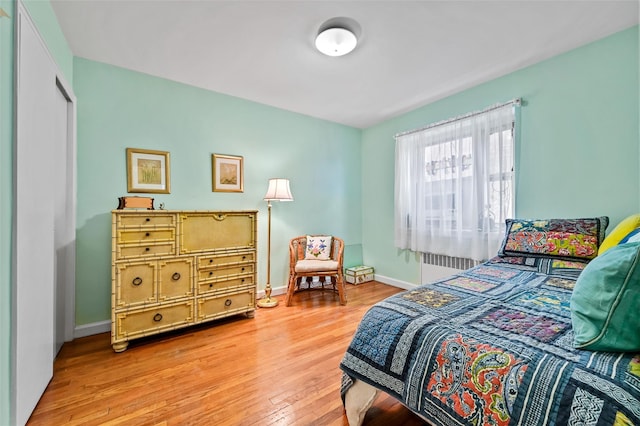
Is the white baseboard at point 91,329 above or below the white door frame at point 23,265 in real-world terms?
below

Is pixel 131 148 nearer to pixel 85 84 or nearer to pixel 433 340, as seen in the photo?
pixel 85 84

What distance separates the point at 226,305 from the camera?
104 inches

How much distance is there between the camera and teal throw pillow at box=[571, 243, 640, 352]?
832 mm

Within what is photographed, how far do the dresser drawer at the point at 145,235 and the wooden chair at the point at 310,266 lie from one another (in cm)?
138

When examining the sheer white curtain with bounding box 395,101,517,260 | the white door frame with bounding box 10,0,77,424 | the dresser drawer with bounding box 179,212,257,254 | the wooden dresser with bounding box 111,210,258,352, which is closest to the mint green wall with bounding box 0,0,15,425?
the white door frame with bounding box 10,0,77,424

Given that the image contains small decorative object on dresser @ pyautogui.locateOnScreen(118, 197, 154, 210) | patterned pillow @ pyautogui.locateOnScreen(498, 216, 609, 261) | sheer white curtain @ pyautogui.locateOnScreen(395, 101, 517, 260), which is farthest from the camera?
sheer white curtain @ pyautogui.locateOnScreen(395, 101, 517, 260)

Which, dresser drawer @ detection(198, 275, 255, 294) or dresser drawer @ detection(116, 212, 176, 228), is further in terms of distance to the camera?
dresser drawer @ detection(198, 275, 255, 294)

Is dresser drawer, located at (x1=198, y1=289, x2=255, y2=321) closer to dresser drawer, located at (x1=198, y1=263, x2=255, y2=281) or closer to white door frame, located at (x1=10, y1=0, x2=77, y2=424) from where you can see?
dresser drawer, located at (x1=198, y1=263, x2=255, y2=281)

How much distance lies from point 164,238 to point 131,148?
1.02 metres

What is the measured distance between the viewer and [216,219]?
8.51ft

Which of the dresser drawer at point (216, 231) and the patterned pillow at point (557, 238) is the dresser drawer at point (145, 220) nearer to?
the dresser drawer at point (216, 231)

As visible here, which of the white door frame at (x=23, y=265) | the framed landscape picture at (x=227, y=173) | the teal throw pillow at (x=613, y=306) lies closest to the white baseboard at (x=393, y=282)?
the framed landscape picture at (x=227, y=173)

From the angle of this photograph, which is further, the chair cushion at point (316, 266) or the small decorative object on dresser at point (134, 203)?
the chair cushion at point (316, 266)

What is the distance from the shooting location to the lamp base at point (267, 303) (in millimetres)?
3095
